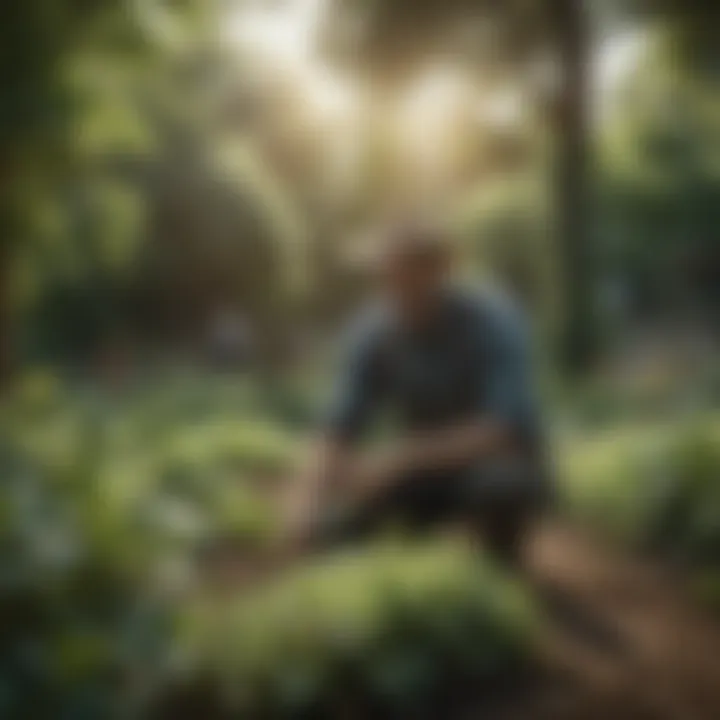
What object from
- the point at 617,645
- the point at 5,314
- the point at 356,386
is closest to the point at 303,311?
the point at 356,386

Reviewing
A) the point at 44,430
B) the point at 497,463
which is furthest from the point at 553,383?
the point at 44,430

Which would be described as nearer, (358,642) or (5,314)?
(358,642)

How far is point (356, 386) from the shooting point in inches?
61.7

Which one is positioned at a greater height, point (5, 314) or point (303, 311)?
point (5, 314)

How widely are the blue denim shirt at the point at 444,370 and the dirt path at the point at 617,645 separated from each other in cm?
16

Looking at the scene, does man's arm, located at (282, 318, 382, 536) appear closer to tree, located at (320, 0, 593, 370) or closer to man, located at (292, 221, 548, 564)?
man, located at (292, 221, 548, 564)

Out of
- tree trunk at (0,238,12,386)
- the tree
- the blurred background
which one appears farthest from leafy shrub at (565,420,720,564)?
tree trunk at (0,238,12,386)

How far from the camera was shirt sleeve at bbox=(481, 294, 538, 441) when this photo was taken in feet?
5.10

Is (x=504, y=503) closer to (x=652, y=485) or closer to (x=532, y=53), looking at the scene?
(x=652, y=485)

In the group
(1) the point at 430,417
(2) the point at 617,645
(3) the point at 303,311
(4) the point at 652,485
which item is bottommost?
(2) the point at 617,645

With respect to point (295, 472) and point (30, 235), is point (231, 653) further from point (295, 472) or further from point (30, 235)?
point (30, 235)

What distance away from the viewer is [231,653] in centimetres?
150

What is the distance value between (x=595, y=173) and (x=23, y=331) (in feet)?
2.22

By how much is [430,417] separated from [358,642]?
0.85ft
